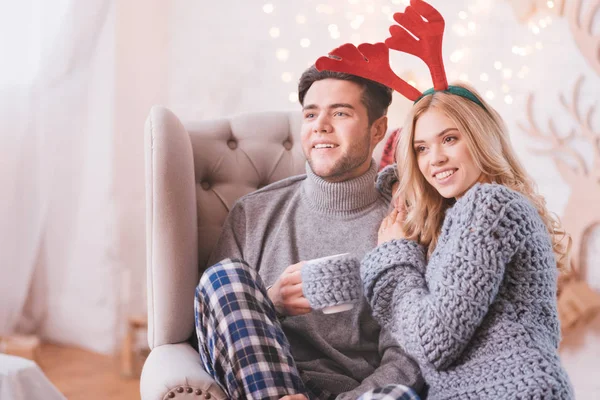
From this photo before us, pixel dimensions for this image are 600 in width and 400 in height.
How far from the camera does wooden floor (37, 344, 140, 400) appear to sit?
2.08m

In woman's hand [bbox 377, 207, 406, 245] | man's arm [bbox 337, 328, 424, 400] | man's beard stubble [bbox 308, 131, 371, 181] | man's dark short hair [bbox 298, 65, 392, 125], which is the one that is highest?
man's dark short hair [bbox 298, 65, 392, 125]

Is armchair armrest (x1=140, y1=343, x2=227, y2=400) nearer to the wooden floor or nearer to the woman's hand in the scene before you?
the woman's hand

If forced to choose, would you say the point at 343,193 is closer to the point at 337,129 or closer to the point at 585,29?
the point at 337,129

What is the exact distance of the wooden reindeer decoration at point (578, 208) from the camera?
6.64ft

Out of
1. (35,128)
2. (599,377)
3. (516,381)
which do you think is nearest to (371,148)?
(516,381)

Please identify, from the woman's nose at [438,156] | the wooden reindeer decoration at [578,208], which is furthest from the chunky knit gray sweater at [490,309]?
the wooden reindeer decoration at [578,208]

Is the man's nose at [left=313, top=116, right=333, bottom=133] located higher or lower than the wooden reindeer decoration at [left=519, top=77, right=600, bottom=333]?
higher

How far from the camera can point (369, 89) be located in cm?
133

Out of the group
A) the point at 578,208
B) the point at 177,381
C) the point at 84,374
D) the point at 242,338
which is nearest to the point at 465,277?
the point at 242,338

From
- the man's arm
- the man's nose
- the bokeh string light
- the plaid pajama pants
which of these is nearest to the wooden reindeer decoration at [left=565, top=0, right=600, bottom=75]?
the bokeh string light

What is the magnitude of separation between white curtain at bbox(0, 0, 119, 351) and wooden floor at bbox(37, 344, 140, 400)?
0.06 metres

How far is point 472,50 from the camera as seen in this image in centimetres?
232

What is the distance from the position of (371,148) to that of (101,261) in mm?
1410

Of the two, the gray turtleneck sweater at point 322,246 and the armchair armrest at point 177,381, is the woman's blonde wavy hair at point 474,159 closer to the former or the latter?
the gray turtleneck sweater at point 322,246
